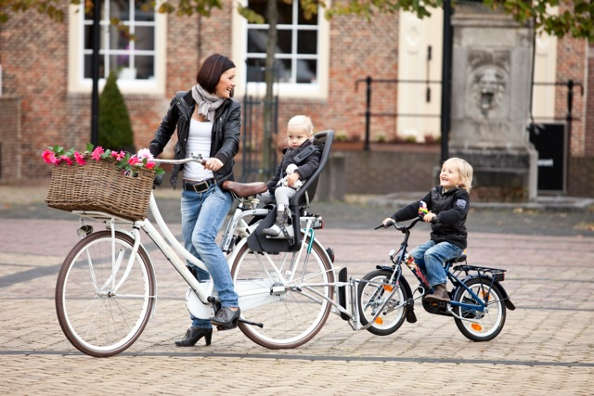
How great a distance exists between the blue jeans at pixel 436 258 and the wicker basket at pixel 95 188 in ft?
6.25

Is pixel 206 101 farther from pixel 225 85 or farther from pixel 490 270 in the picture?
pixel 490 270

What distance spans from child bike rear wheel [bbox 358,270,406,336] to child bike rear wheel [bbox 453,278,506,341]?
35 cm

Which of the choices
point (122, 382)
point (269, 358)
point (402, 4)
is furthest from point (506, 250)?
point (122, 382)

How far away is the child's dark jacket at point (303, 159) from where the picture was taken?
22.4ft

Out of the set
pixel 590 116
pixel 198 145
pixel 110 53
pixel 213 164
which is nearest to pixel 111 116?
pixel 110 53

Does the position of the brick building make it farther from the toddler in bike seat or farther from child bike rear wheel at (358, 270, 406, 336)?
the toddler in bike seat

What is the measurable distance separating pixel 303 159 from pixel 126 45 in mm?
17975

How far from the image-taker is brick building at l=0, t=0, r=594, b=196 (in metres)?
23.4

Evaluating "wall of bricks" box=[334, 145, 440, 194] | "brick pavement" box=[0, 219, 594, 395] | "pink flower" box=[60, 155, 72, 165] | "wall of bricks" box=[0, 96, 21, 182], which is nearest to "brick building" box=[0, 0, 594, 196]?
"wall of bricks" box=[0, 96, 21, 182]

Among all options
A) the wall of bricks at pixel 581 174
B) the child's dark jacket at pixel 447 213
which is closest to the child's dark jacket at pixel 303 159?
the child's dark jacket at pixel 447 213

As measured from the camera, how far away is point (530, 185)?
18328 mm

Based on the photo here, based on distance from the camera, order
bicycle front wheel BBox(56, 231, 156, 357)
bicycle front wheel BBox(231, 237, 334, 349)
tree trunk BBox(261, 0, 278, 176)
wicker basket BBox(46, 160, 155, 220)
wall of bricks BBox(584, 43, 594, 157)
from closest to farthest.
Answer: wicker basket BBox(46, 160, 155, 220) → bicycle front wheel BBox(56, 231, 156, 357) → bicycle front wheel BBox(231, 237, 334, 349) → tree trunk BBox(261, 0, 278, 176) → wall of bricks BBox(584, 43, 594, 157)

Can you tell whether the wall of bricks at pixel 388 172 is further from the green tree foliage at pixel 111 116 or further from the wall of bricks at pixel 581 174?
the green tree foliage at pixel 111 116

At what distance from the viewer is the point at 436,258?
7270 mm
